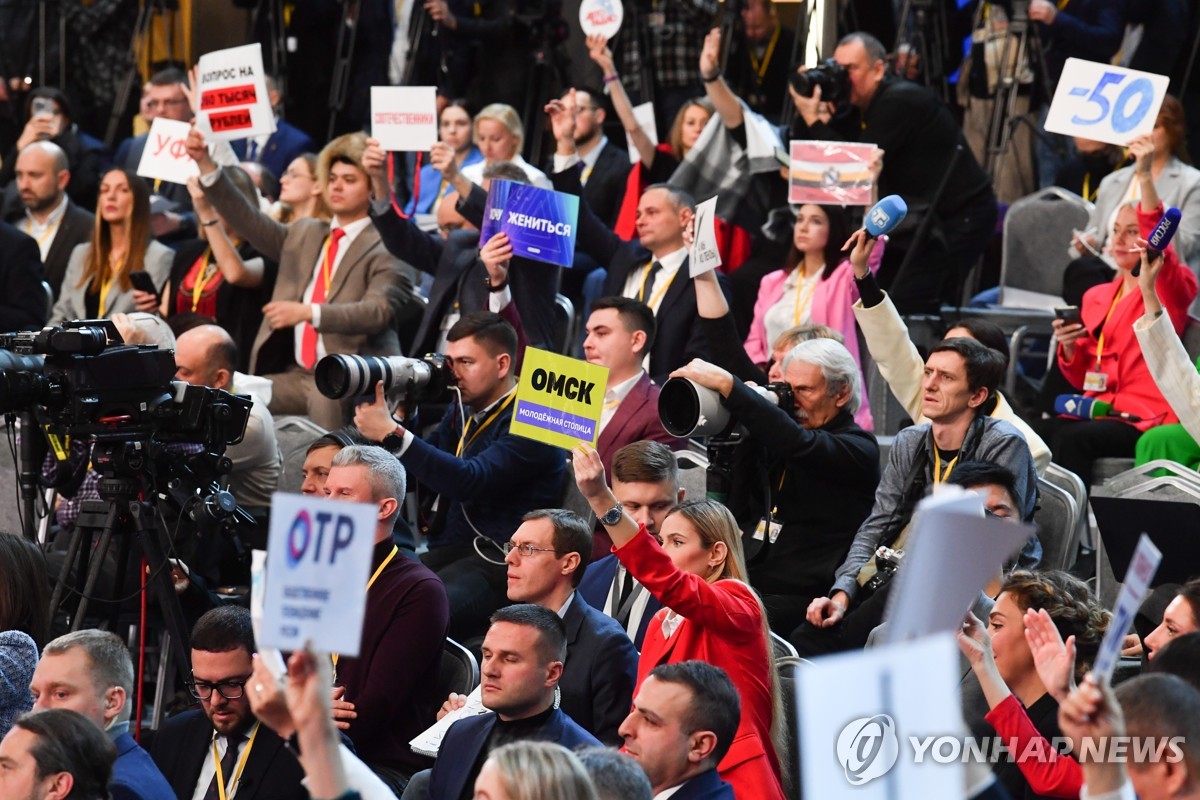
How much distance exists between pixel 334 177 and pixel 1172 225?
3.59 meters

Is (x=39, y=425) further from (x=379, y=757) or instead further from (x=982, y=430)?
(x=982, y=430)

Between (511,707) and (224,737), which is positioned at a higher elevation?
(511,707)

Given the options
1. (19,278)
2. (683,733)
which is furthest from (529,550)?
(19,278)

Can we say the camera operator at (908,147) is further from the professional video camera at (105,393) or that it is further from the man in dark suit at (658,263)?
the professional video camera at (105,393)

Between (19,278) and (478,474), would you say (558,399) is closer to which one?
(478,474)

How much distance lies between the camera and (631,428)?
5.66 m

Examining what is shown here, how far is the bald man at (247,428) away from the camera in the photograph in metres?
5.81

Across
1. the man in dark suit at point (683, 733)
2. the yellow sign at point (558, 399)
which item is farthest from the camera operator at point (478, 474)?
the man in dark suit at point (683, 733)

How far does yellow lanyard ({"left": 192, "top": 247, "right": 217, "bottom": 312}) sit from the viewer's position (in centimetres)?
765

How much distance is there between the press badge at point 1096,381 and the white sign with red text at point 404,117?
124 inches

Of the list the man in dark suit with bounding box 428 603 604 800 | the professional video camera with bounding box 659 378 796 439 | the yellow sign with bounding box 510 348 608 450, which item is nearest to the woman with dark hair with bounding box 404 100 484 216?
the yellow sign with bounding box 510 348 608 450

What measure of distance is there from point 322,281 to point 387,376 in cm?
222

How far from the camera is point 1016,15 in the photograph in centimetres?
832

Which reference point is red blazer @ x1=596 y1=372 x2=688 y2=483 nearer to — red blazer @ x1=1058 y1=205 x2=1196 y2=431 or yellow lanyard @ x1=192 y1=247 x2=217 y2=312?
red blazer @ x1=1058 y1=205 x2=1196 y2=431
